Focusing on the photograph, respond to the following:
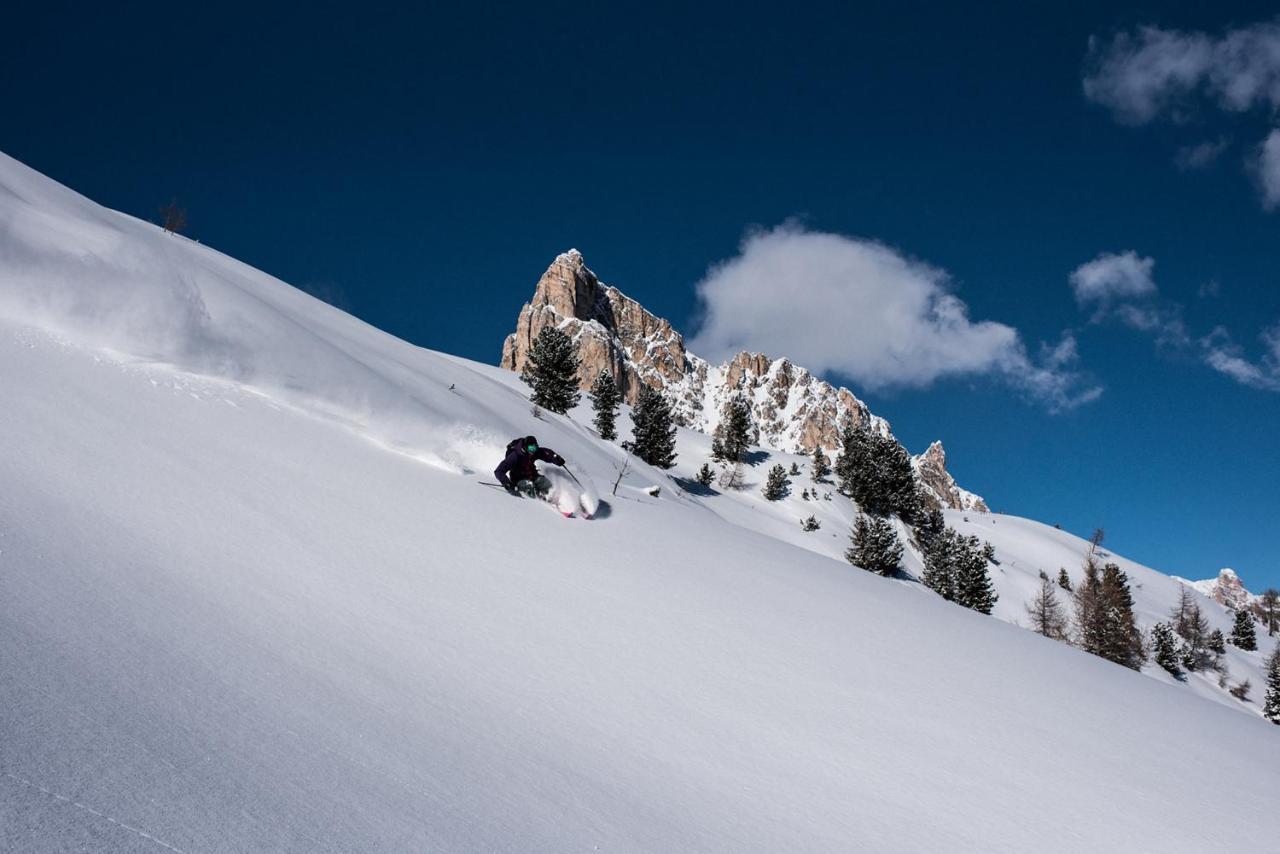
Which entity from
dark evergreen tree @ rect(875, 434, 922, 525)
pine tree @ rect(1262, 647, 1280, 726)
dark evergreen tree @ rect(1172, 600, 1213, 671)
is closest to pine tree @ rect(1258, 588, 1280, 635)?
dark evergreen tree @ rect(1172, 600, 1213, 671)

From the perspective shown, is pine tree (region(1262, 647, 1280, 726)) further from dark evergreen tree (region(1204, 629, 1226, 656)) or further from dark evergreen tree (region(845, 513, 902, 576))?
dark evergreen tree (region(845, 513, 902, 576))

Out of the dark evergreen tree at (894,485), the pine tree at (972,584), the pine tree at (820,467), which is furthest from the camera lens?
the pine tree at (820,467)

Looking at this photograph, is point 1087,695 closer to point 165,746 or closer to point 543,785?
point 543,785

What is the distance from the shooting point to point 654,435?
120 ft

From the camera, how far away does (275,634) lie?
3779mm

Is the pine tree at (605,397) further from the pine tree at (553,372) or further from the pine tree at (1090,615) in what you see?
the pine tree at (1090,615)

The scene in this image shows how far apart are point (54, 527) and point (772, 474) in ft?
132

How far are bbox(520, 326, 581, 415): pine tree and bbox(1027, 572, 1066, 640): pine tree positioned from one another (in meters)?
31.8

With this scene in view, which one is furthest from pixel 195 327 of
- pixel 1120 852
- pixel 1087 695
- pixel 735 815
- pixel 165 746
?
pixel 1087 695

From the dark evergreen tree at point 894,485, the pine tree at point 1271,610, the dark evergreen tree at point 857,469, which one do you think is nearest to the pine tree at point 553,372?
the dark evergreen tree at point 857,469

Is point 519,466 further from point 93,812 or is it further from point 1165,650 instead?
point 1165,650

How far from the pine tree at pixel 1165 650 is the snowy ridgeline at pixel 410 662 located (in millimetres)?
40103

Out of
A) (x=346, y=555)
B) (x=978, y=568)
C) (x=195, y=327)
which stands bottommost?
(x=346, y=555)

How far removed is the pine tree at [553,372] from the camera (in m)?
37.5
